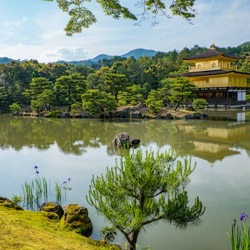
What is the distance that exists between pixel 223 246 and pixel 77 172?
4.12 meters

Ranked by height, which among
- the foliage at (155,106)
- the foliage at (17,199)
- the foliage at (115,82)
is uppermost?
the foliage at (115,82)

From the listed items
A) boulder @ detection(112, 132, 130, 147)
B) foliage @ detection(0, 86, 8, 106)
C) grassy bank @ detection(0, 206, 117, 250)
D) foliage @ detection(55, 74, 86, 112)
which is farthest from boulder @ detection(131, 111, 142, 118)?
grassy bank @ detection(0, 206, 117, 250)

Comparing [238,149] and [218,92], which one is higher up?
[218,92]

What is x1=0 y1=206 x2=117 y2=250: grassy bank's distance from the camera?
2.42 m

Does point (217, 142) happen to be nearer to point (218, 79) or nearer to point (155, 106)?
point (155, 106)

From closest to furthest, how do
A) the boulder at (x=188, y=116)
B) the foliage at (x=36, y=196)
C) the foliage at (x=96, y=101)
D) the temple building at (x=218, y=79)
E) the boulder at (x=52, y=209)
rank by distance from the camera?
the boulder at (x=52, y=209) < the foliage at (x=36, y=196) < the boulder at (x=188, y=116) < the foliage at (x=96, y=101) < the temple building at (x=218, y=79)

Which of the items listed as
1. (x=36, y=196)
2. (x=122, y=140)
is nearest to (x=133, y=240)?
(x=36, y=196)

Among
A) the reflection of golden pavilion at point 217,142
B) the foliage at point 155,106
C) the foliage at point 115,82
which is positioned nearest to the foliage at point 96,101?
the foliage at point 155,106

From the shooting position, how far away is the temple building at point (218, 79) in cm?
2609

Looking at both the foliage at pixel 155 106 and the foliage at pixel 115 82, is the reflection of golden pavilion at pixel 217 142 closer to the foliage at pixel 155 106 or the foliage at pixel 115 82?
the foliage at pixel 155 106

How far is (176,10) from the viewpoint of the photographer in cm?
431

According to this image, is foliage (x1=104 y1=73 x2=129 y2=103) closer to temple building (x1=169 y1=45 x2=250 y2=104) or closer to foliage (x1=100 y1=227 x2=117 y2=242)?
temple building (x1=169 y1=45 x2=250 y2=104)

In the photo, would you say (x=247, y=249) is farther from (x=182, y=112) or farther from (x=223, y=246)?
(x=182, y=112)

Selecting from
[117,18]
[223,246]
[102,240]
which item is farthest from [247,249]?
[117,18]
